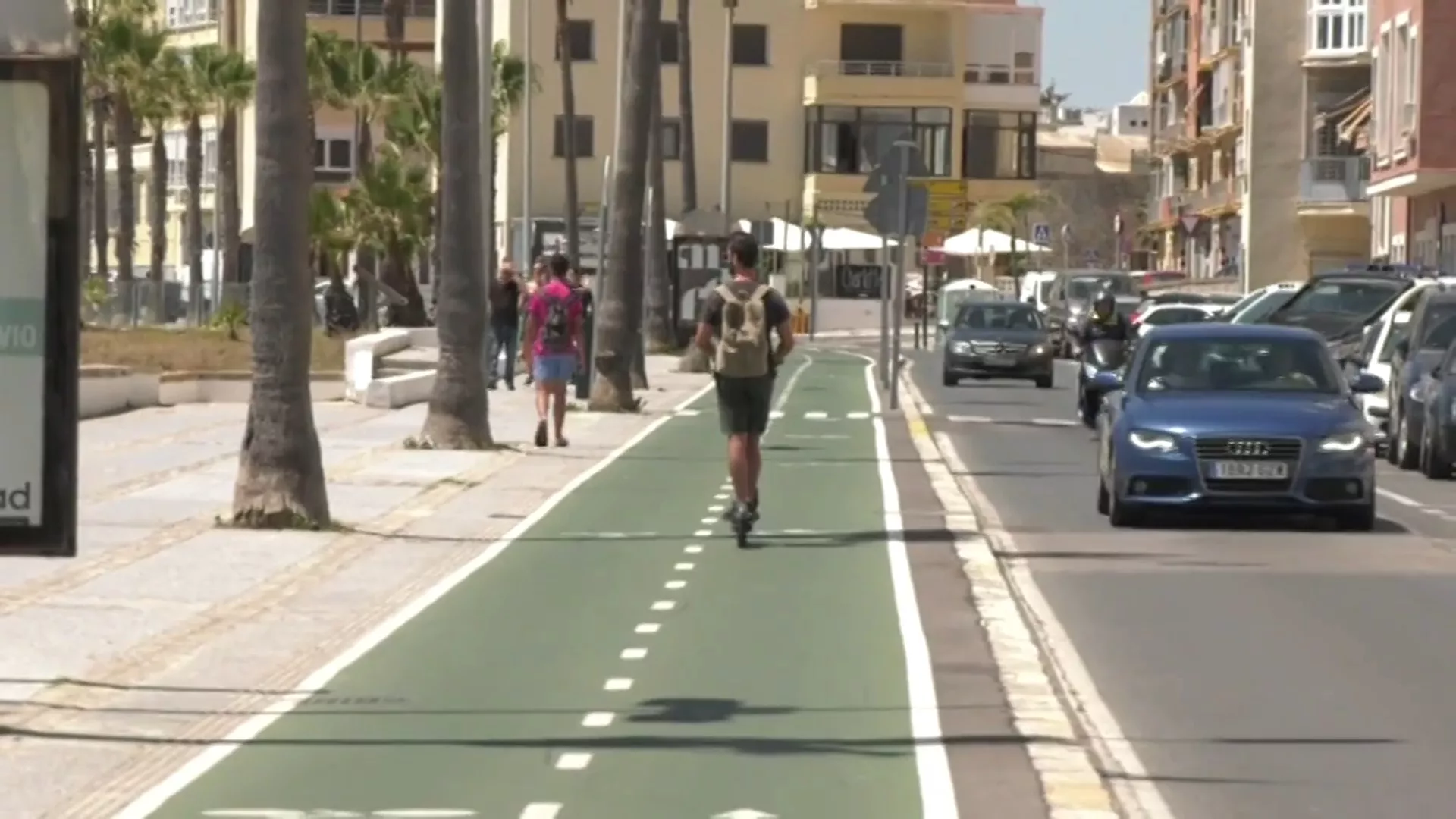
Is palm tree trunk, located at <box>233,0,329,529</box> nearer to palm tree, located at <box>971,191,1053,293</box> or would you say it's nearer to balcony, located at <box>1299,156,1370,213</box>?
balcony, located at <box>1299,156,1370,213</box>

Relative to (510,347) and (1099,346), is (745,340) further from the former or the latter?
(510,347)

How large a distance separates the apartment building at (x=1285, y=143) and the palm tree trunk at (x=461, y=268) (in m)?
49.5

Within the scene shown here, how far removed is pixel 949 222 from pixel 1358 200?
18732 mm

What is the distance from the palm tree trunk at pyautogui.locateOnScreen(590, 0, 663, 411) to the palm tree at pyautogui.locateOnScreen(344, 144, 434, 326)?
24672 millimetres

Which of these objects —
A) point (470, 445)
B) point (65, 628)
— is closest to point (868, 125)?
point (470, 445)

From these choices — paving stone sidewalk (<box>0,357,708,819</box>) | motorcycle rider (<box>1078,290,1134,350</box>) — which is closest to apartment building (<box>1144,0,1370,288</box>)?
motorcycle rider (<box>1078,290,1134,350</box>)

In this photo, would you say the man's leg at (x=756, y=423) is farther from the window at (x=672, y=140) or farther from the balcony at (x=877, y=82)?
the balcony at (x=877, y=82)

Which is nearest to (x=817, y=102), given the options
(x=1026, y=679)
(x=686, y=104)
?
(x=686, y=104)

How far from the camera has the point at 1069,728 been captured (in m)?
12.0

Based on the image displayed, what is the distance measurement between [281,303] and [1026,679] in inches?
332

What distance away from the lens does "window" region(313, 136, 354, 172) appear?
3866 inches

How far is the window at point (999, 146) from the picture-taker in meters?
100

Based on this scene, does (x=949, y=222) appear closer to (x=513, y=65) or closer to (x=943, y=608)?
(x=513, y=65)

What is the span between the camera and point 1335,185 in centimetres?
8412
